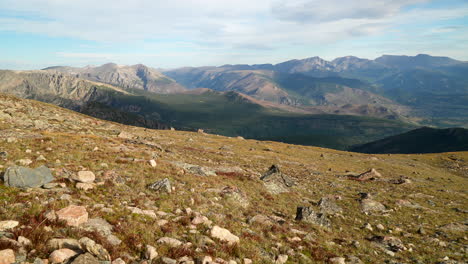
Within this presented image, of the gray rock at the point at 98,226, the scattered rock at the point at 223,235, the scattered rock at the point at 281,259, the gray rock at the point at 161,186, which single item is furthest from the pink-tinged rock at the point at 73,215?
the scattered rock at the point at 281,259

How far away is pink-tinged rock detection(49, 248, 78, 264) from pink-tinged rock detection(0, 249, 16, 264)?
83 centimetres

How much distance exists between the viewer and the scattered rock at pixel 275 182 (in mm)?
25719

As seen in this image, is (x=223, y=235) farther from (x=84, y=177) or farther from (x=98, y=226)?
(x=84, y=177)

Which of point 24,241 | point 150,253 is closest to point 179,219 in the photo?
point 150,253

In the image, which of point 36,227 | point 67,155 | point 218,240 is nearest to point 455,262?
point 218,240

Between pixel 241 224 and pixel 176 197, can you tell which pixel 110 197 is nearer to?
pixel 176 197

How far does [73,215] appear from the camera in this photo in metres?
9.65

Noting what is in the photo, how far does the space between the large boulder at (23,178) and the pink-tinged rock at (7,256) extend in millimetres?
6820

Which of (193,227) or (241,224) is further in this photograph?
(241,224)

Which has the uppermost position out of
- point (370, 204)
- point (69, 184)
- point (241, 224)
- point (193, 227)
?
point (69, 184)

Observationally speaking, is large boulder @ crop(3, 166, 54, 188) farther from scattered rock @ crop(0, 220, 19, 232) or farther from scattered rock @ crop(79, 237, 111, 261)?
scattered rock @ crop(79, 237, 111, 261)

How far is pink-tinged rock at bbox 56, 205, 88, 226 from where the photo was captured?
936 cm

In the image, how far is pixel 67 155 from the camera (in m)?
20.1

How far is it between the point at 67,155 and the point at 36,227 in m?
13.6
